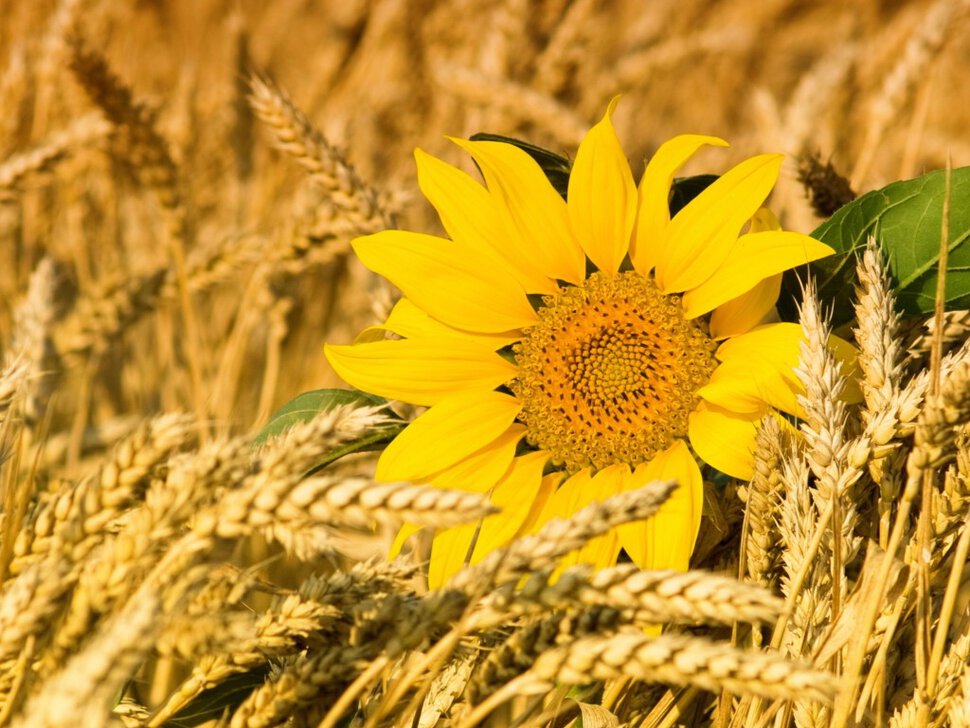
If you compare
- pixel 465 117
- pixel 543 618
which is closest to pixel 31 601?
pixel 543 618

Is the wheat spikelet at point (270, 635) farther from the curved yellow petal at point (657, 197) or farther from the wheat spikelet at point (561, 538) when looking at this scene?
the curved yellow petal at point (657, 197)

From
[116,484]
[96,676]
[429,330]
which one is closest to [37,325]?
[429,330]

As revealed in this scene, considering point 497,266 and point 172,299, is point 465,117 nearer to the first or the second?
point 172,299

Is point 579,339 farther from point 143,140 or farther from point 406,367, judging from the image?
point 143,140

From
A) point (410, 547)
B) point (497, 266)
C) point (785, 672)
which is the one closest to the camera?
point (785, 672)

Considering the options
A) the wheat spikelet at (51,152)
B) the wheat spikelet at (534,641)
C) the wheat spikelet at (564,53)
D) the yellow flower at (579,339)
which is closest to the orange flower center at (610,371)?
the yellow flower at (579,339)

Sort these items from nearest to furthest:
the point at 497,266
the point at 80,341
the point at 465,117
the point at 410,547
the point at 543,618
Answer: the point at 543,618 < the point at 497,266 < the point at 410,547 < the point at 80,341 < the point at 465,117

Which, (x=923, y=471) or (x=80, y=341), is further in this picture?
(x=80, y=341)

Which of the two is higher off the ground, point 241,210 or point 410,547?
point 241,210

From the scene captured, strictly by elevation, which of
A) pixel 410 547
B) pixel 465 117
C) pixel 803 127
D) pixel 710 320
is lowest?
pixel 410 547

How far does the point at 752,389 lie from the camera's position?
0.81 meters

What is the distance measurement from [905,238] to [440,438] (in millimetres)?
473

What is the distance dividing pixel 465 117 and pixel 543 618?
2.71 meters

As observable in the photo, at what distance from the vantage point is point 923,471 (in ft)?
2.33
